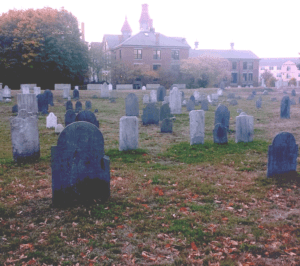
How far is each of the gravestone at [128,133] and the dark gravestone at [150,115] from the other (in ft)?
15.6

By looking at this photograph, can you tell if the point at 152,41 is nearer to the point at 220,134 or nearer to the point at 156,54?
the point at 156,54

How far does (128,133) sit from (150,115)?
5019mm

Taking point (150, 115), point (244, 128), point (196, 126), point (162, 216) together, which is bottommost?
point (162, 216)

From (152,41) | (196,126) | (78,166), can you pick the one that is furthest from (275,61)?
(78,166)

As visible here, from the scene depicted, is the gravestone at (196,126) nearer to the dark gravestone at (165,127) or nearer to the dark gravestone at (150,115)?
the dark gravestone at (165,127)

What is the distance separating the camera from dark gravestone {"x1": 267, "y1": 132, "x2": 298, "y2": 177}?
21.6 feet

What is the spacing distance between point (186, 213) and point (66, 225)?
1900 millimetres

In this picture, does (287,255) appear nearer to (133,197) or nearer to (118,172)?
(133,197)

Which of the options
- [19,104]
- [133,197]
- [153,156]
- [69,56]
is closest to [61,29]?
[69,56]

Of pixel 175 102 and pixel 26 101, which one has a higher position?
pixel 26 101

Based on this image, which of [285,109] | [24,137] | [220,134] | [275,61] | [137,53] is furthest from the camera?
[275,61]

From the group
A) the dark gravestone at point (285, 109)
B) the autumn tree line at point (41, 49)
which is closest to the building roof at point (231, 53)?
the autumn tree line at point (41, 49)

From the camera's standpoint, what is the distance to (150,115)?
14078 mm

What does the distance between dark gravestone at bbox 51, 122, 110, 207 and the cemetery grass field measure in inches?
10.3
